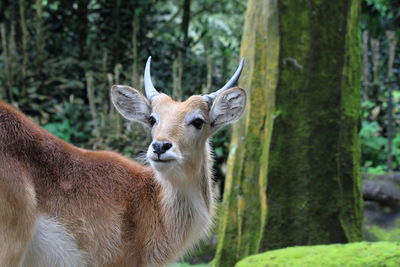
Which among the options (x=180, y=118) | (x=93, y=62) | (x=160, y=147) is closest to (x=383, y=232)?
(x=180, y=118)

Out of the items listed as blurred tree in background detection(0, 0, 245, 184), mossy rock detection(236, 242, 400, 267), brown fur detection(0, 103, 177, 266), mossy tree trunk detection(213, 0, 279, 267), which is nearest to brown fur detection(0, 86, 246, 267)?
brown fur detection(0, 103, 177, 266)

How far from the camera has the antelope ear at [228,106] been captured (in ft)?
17.2

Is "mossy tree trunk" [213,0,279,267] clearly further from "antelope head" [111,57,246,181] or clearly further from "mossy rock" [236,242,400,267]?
"antelope head" [111,57,246,181]

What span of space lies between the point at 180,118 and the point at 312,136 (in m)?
2.46

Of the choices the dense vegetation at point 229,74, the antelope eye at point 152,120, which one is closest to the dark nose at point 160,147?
the antelope eye at point 152,120

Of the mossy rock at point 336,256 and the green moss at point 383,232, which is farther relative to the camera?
the green moss at point 383,232

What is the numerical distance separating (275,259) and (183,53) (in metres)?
8.24

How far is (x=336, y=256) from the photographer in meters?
5.52

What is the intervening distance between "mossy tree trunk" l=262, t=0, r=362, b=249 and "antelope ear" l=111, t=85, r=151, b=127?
2.08 meters

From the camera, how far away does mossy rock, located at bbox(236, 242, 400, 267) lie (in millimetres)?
5336

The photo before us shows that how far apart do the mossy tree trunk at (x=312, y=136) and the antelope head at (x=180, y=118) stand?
1.87m

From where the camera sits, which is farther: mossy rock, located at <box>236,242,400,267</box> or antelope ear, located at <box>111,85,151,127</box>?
antelope ear, located at <box>111,85,151,127</box>

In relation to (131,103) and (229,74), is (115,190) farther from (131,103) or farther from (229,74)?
(229,74)

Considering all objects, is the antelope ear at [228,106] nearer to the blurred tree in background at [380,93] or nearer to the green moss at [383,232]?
the green moss at [383,232]
